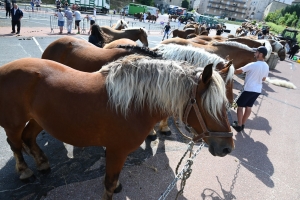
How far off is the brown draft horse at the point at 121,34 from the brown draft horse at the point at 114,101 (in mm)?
4428

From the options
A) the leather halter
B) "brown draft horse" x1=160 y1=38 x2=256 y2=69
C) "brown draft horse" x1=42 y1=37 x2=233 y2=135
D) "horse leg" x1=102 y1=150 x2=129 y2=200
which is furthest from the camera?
"brown draft horse" x1=160 y1=38 x2=256 y2=69

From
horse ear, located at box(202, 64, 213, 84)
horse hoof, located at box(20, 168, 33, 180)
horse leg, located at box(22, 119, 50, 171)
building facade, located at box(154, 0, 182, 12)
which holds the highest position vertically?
building facade, located at box(154, 0, 182, 12)

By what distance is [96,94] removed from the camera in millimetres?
2123

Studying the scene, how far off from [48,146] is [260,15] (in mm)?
125369

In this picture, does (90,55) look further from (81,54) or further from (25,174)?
(25,174)

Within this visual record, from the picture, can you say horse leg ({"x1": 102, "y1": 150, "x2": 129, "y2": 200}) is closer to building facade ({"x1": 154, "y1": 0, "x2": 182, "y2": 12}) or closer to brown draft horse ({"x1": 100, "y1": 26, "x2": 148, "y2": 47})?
brown draft horse ({"x1": 100, "y1": 26, "x2": 148, "y2": 47})

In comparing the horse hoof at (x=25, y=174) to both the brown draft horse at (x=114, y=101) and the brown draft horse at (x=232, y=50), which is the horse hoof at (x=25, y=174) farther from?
the brown draft horse at (x=232, y=50)

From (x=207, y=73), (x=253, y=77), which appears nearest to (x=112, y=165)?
(x=207, y=73)

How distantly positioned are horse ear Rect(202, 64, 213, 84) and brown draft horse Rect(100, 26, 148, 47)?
203 inches

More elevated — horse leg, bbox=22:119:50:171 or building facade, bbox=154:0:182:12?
building facade, bbox=154:0:182:12

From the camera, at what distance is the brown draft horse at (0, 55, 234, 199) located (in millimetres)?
1948

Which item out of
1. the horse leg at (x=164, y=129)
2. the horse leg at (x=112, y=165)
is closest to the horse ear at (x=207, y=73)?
the horse leg at (x=112, y=165)

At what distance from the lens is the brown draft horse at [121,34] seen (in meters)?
6.58

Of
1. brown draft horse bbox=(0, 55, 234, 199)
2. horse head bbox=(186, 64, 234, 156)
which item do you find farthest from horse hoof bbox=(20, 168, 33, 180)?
horse head bbox=(186, 64, 234, 156)
